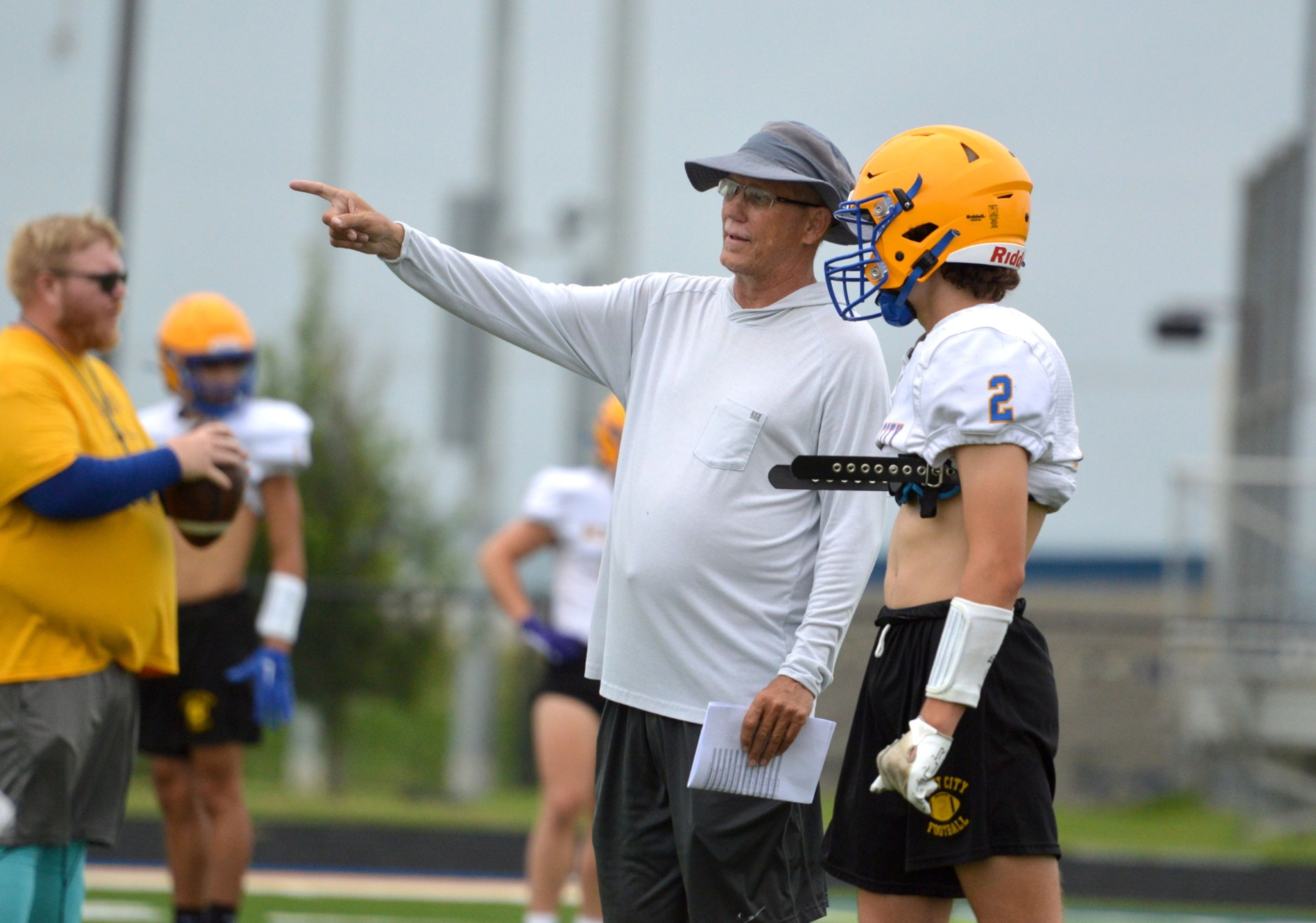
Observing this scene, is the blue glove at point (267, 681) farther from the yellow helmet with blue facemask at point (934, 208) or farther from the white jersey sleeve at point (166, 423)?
the yellow helmet with blue facemask at point (934, 208)

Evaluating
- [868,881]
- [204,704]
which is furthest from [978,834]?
[204,704]

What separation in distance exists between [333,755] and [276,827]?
2461mm

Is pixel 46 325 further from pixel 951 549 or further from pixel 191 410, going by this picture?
pixel 951 549

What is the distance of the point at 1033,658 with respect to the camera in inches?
112

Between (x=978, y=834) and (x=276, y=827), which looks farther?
(x=276, y=827)

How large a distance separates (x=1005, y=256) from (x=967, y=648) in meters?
0.75

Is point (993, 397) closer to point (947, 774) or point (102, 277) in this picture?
point (947, 774)

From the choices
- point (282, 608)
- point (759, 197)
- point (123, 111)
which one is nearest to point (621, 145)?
point (123, 111)

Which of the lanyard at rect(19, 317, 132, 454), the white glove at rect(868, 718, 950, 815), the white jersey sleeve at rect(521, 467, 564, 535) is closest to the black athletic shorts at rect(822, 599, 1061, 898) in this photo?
the white glove at rect(868, 718, 950, 815)

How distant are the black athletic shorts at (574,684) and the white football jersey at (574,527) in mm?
169

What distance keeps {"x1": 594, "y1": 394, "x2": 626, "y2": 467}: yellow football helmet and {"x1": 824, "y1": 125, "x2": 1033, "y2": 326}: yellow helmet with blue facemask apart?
2.92 metres

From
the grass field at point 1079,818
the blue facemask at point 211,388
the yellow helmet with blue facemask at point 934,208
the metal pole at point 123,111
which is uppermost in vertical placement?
the metal pole at point 123,111

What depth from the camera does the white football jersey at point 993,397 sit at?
2668mm

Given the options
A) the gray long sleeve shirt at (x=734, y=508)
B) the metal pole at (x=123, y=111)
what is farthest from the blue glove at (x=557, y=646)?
the metal pole at (x=123, y=111)
